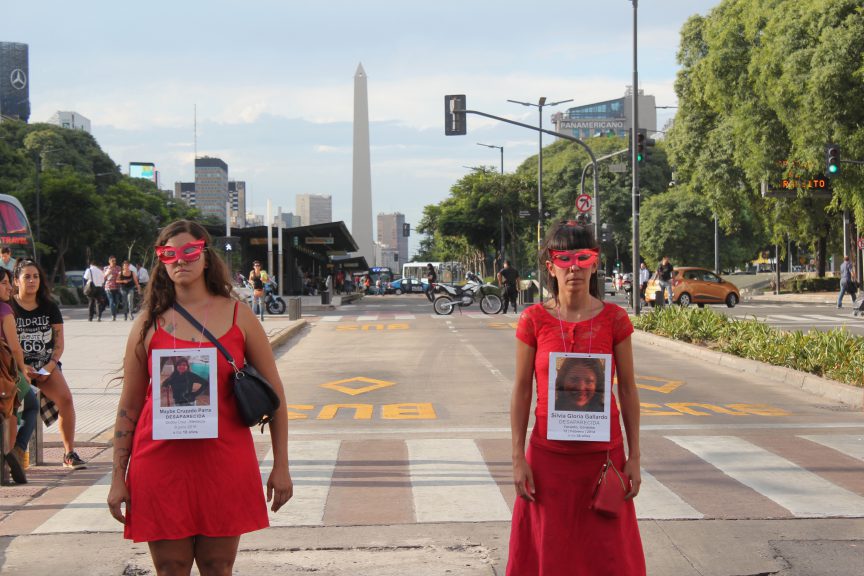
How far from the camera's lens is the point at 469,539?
6.26m

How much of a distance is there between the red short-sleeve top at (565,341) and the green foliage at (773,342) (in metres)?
10.00

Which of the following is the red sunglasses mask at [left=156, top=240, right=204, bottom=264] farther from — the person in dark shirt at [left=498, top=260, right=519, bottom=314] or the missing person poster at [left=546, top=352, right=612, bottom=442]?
the person in dark shirt at [left=498, top=260, right=519, bottom=314]

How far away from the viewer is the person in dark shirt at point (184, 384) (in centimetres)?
368

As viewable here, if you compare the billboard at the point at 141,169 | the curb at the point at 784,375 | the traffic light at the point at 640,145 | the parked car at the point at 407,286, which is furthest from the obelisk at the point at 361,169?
the billboard at the point at 141,169

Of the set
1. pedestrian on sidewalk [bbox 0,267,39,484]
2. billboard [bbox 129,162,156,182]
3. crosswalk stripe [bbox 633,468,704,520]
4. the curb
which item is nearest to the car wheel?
the curb

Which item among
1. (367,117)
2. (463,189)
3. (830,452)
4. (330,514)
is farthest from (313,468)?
(367,117)

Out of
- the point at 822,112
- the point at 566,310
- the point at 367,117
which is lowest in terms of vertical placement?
the point at 566,310

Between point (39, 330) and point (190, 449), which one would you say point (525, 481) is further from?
point (39, 330)

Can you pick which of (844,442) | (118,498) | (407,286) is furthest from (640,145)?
(407,286)

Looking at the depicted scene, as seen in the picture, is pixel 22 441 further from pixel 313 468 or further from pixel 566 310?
pixel 566 310

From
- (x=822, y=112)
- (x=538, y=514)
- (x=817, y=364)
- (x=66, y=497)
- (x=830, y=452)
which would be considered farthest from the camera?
(x=822, y=112)

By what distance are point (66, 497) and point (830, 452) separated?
240 inches

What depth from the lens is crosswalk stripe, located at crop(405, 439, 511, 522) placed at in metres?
6.89

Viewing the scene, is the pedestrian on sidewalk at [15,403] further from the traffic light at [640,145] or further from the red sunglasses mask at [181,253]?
the traffic light at [640,145]
